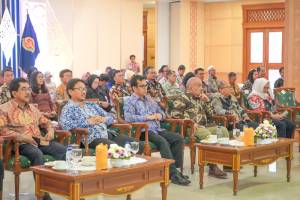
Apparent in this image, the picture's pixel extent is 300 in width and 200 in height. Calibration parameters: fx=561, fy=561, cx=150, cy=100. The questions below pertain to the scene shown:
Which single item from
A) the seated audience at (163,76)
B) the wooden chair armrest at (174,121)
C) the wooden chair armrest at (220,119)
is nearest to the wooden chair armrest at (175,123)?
the wooden chair armrest at (174,121)

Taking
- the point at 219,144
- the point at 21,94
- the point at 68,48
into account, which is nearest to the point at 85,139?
the point at 21,94

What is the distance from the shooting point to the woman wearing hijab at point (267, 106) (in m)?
7.62

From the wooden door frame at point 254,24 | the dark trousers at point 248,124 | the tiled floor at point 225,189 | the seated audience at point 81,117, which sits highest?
the wooden door frame at point 254,24

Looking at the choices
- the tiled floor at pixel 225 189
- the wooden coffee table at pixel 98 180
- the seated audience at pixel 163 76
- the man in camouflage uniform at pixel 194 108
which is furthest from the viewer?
the seated audience at pixel 163 76

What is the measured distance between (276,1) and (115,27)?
4114 millimetres

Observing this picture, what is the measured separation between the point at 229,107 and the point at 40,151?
9.86 feet

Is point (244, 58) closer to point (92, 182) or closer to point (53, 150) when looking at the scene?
point (53, 150)

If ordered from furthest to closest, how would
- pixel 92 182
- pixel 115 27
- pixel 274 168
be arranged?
pixel 115 27 < pixel 274 168 < pixel 92 182

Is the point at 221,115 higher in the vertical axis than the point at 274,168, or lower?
higher

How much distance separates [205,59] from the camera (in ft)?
51.2

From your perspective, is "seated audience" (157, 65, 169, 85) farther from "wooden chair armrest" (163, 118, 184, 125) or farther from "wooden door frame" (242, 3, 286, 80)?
"wooden door frame" (242, 3, 286, 80)

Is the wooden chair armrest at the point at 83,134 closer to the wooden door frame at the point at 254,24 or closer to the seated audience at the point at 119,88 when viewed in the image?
the seated audience at the point at 119,88

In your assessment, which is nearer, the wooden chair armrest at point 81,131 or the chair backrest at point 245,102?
the wooden chair armrest at point 81,131

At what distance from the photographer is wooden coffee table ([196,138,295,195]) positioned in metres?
5.15
